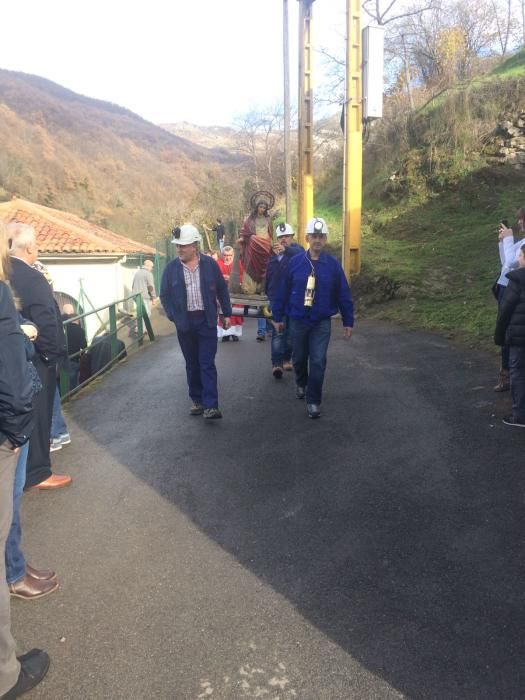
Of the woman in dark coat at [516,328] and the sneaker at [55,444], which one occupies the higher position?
the woman in dark coat at [516,328]

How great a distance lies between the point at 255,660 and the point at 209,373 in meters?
3.49

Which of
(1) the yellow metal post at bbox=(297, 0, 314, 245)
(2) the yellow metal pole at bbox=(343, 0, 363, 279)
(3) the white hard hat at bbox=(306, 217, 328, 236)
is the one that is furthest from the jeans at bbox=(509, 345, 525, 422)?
(1) the yellow metal post at bbox=(297, 0, 314, 245)

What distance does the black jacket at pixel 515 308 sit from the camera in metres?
4.89

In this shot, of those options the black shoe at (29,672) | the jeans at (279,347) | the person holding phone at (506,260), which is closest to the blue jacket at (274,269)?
the jeans at (279,347)

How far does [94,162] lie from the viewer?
65.4 metres

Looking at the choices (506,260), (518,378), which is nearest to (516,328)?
(518,378)

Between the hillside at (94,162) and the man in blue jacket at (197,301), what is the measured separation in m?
43.6

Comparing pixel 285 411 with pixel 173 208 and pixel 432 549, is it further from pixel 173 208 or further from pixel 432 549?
pixel 173 208

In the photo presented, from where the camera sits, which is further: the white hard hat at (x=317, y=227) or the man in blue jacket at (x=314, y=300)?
the man in blue jacket at (x=314, y=300)

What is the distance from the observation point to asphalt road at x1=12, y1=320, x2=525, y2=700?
8.15ft

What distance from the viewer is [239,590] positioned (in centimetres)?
304

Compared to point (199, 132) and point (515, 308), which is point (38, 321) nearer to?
point (515, 308)

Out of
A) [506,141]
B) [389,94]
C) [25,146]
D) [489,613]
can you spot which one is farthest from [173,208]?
[489,613]

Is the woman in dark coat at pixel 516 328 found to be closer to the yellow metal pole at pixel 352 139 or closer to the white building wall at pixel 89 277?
the yellow metal pole at pixel 352 139
